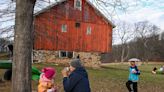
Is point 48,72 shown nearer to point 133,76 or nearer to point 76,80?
point 76,80

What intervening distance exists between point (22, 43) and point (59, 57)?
35.3m

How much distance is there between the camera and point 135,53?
385 ft

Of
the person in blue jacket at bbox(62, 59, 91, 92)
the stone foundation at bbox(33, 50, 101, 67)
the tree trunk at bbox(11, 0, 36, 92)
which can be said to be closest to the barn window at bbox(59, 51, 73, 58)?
the stone foundation at bbox(33, 50, 101, 67)

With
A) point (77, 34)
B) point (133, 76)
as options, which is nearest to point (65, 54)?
point (77, 34)

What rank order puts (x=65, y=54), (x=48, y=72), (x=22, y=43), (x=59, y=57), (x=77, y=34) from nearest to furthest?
1. (x=48, y=72)
2. (x=22, y=43)
3. (x=59, y=57)
4. (x=65, y=54)
5. (x=77, y=34)

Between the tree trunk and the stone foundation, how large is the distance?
3383cm

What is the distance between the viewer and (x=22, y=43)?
916cm

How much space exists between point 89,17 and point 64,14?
4.05m

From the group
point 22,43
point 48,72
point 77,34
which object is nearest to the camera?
point 48,72

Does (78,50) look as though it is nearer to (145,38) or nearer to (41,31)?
(41,31)

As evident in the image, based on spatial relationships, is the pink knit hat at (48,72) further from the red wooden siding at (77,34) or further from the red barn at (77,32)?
the red barn at (77,32)

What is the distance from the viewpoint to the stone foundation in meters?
43.2

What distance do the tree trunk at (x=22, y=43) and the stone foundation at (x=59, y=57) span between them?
3383 cm

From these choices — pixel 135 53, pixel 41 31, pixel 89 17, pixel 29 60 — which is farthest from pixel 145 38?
pixel 29 60
